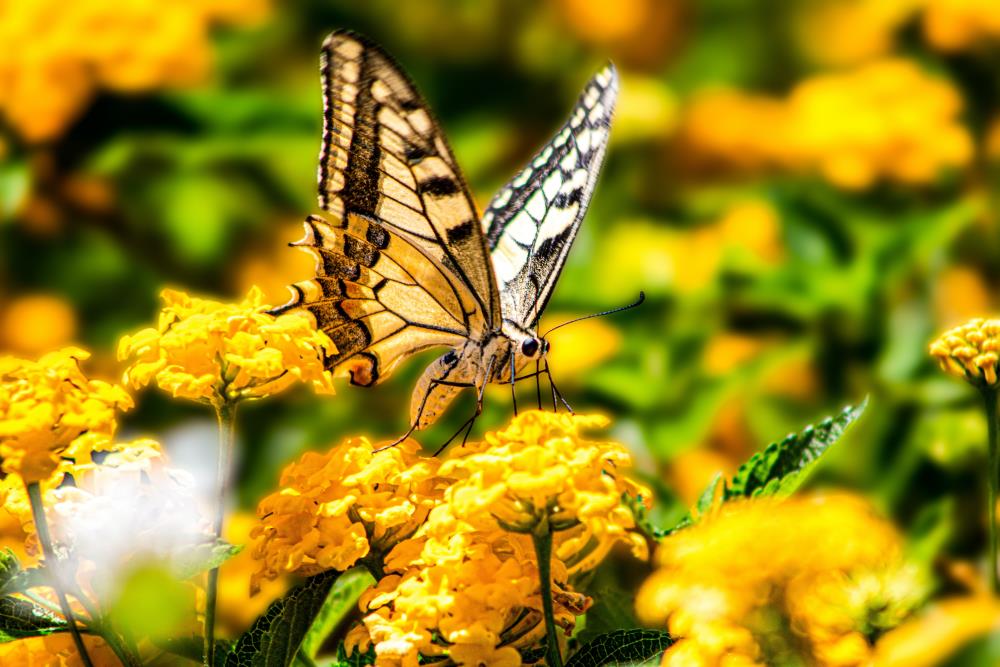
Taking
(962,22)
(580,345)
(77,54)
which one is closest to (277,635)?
(580,345)

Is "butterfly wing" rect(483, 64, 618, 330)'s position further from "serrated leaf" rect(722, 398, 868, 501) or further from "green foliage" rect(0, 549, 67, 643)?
"green foliage" rect(0, 549, 67, 643)

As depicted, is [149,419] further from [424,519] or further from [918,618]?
[918,618]

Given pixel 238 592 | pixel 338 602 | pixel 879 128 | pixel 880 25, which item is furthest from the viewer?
pixel 880 25

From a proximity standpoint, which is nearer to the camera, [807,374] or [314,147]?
[807,374]

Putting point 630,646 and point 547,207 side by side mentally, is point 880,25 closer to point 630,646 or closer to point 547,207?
point 547,207

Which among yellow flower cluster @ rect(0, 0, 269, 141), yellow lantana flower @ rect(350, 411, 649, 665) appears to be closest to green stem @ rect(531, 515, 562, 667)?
yellow lantana flower @ rect(350, 411, 649, 665)

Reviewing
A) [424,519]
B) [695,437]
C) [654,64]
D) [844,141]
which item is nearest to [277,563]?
[424,519]
